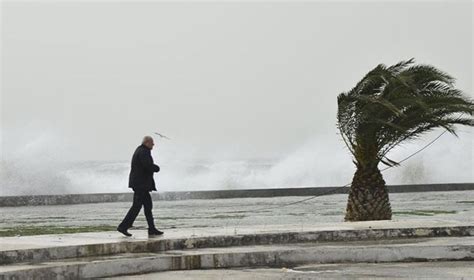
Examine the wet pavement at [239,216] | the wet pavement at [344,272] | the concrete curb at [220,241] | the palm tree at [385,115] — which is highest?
the palm tree at [385,115]

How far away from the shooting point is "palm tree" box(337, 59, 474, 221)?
18000 millimetres

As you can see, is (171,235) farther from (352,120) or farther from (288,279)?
(352,120)

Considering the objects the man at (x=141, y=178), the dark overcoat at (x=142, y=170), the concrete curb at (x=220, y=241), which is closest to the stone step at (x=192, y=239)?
the concrete curb at (x=220, y=241)

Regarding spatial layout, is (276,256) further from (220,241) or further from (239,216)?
(239,216)

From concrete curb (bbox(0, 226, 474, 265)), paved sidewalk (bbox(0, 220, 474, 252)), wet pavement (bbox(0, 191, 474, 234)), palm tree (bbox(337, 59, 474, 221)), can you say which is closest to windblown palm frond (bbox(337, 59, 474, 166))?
palm tree (bbox(337, 59, 474, 221))

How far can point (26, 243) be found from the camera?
1188cm

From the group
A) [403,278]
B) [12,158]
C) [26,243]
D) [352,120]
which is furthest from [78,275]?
[12,158]

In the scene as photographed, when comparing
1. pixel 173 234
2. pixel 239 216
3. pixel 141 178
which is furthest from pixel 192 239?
pixel 239 216

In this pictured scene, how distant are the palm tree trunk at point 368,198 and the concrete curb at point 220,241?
4.76m

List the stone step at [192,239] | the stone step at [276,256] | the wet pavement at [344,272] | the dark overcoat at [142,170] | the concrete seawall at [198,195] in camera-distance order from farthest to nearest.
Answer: the concrete seawall at [198,195] < the dark overcoat at [142,170] < the stone step at [192,239] < the stone step at [276,256] < the wet pavement at [344,272]

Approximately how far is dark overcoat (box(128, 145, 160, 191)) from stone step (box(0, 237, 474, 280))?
48.9 inches

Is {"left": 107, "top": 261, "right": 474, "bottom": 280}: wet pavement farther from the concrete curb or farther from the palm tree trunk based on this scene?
the palm tree trunk

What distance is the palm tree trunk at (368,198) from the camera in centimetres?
1842

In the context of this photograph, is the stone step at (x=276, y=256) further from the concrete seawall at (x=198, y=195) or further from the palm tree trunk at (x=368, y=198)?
the concrete seawall at (x=198, y=195)
